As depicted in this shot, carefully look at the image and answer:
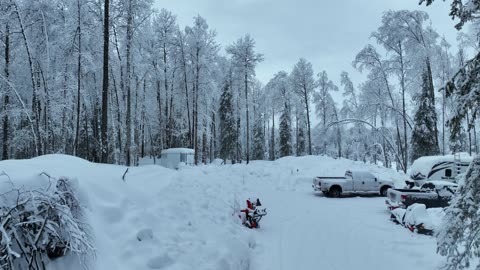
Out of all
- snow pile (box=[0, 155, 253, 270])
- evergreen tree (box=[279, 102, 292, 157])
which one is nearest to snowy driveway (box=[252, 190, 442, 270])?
snow pile (box=[0, 155, 253, 270])

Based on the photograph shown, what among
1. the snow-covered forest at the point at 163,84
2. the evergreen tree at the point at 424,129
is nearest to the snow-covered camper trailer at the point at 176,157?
the snow-covered forest at the point at 163,84

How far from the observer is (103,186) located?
735 centimetres

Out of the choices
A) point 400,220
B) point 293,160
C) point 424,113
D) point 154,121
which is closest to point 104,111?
point 400,220

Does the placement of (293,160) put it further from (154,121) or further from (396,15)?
(154,121)

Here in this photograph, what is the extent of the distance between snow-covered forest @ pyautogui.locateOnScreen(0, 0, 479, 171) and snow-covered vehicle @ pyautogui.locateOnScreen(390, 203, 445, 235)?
2950 millimetres

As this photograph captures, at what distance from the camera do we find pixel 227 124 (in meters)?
43.0

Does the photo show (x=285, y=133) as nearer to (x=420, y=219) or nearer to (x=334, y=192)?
(x=334, y=192)

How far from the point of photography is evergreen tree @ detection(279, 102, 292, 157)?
48.1 meters

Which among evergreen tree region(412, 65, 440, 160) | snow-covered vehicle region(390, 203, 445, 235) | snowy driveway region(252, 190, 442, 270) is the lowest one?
snowy driveway region(252, 190, 442, 270)

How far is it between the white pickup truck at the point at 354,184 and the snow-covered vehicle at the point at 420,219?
23.0 feet

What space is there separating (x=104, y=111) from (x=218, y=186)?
5858 mm

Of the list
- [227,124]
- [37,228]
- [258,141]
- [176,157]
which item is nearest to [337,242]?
[37,228]

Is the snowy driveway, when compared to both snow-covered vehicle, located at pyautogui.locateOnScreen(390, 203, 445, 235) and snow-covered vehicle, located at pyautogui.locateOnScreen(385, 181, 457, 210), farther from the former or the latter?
snow-covered vehicle, located at pyautogui.locateOnScreen(385, 181, 457, 210)

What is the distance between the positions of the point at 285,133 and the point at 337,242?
39.5 m
